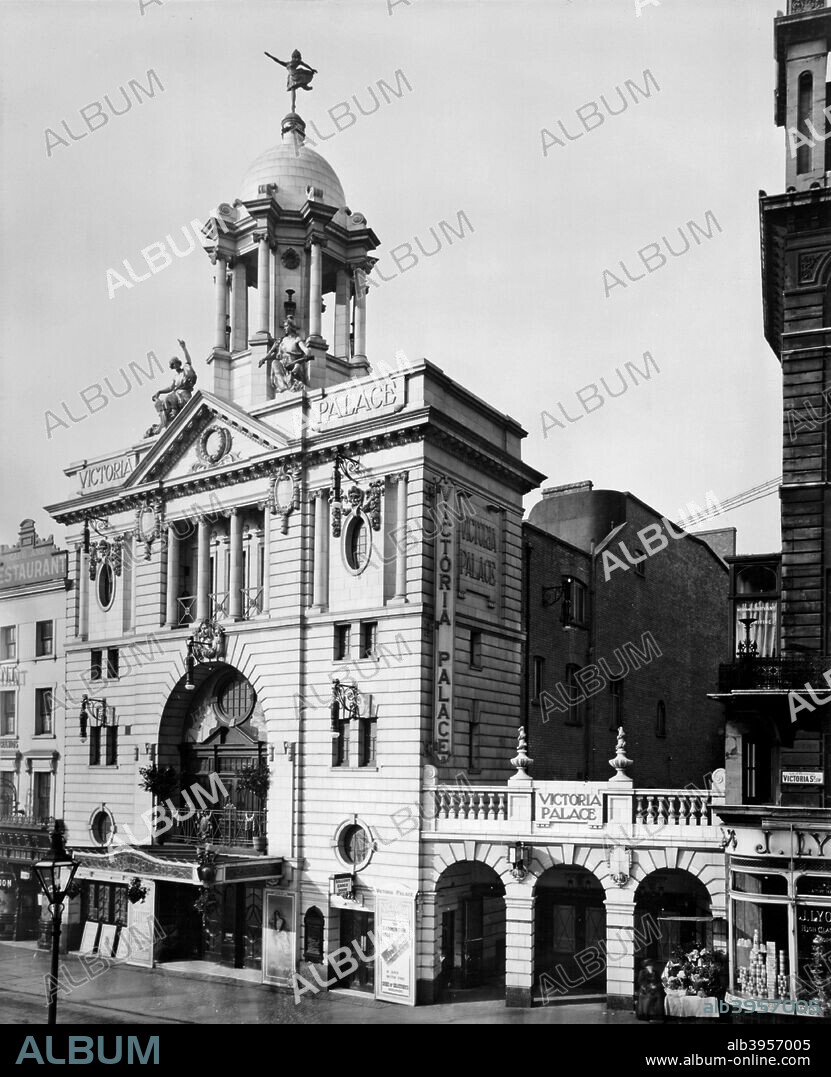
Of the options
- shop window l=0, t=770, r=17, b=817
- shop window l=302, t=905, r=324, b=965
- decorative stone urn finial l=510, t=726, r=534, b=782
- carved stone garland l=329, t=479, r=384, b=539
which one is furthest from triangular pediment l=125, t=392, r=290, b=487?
shop window l=302, t=905, r=324, b=965

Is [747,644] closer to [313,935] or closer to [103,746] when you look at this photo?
[313,935]

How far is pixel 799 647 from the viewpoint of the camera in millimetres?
28812

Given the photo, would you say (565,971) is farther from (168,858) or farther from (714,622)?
(714,622)

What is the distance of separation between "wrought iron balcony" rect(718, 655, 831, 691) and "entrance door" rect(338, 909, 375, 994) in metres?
14.0

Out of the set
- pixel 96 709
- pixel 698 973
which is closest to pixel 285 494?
pixel 96 709

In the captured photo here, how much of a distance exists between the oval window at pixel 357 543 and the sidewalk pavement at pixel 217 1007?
12.7 m

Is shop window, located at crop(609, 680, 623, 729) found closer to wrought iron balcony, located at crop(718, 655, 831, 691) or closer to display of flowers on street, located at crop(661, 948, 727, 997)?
display of flowers on street, located at crop(661, 948, 727, 997)

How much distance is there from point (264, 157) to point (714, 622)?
101 ft

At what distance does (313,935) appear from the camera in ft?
120

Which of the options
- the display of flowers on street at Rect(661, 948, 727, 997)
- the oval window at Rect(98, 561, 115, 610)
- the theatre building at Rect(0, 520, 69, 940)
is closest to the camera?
the display of flowers on street at Rect(661, 948, 727, 997)

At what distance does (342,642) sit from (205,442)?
955 cm

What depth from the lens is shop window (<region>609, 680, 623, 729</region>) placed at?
48.3 meters

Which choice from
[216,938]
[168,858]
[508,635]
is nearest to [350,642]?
[508,635]

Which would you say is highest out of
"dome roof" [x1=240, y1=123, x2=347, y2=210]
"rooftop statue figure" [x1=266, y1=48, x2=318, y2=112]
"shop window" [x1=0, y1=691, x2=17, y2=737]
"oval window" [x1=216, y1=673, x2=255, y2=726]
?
"rooftop statue figure" [x1=266, y1=48, x2=318, y2=112]
